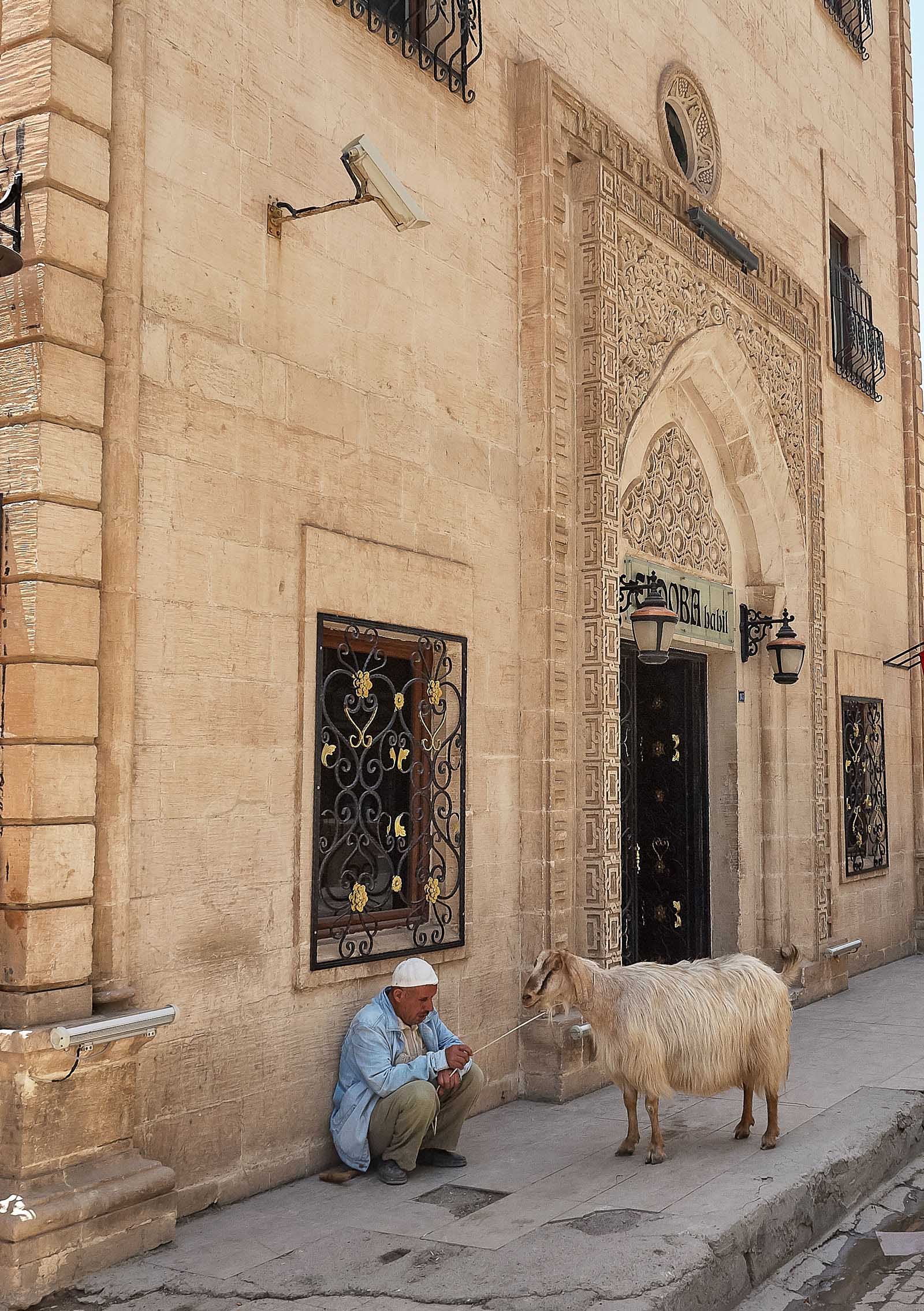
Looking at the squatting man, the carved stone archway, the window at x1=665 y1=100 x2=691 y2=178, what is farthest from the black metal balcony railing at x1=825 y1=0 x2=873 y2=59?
the squatting man

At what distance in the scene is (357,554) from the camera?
18.0 ft

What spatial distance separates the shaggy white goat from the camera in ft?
16.5

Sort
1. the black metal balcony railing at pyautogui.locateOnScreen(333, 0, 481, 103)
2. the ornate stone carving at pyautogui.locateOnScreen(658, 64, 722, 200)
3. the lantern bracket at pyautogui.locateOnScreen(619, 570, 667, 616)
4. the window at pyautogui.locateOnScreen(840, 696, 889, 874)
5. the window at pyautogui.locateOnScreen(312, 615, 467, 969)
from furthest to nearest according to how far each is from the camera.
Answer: the window at pyautogui.locateOnScreen(840, 696, 889, 874) → the ornate stone carving at pyautogui.locateOnScreen(658, 64, 722, 200) → the lantern bracket at pyautogui.locateOnScreen(619, 570, 667, 616) → the black metal balcony railing at pyautogui.locateOnScreen(333, 0, 481, 103) → the window at pyautogui.locateOnScreen(312, 615, 467, 969)

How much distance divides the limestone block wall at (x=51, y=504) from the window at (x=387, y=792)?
4.15ft

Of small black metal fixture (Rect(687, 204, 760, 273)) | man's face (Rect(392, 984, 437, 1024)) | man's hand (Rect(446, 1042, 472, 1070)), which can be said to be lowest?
man's hand (Rect(446, 1042, 472, 1070))

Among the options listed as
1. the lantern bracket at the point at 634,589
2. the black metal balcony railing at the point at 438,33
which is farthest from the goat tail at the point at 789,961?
the black metal balcony railing at the point at 438,33

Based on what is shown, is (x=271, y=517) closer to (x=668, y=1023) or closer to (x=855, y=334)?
(x=668, y=1023)

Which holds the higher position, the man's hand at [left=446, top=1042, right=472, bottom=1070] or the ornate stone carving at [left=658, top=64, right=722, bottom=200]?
the ornate stone carving at [left=658, top=64, right=722, bottom=200]

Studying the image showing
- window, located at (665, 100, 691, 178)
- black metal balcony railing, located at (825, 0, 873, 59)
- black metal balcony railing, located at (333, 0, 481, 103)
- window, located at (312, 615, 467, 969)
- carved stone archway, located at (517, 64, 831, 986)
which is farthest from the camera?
black metal balcony railing, located at (825, 0, 873, 59)

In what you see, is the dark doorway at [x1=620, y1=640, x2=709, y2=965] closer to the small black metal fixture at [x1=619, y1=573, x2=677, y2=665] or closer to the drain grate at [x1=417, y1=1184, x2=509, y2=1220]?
the small black metal fixture at [x1=619, y1=573, x2=677, y2=665]

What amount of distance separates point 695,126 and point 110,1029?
24.5 feet

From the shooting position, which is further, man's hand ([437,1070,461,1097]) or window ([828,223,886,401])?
window ([828,223,886,401])

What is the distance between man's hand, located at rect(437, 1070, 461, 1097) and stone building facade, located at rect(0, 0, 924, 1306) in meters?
0.49

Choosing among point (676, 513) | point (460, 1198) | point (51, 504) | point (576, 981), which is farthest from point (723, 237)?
point (460, 1198)
